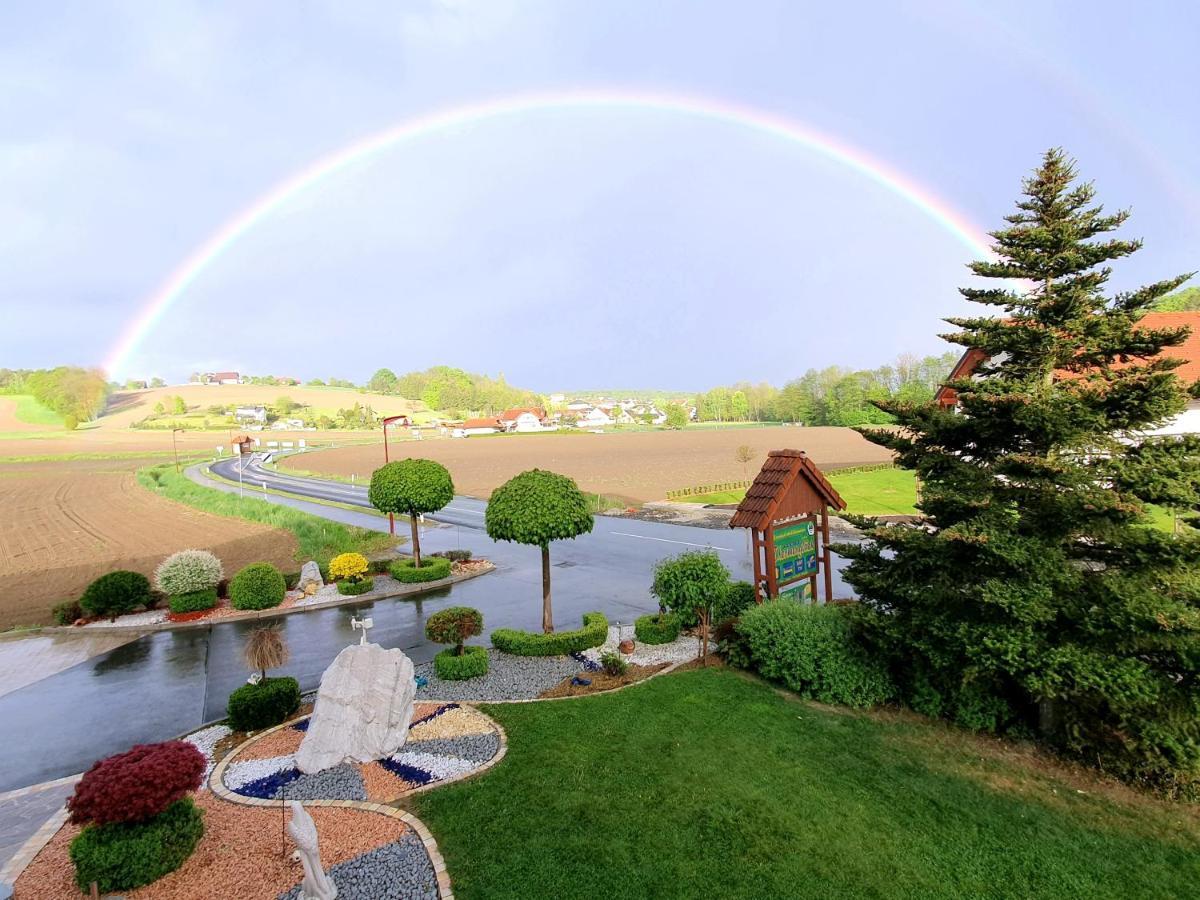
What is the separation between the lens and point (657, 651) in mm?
14148

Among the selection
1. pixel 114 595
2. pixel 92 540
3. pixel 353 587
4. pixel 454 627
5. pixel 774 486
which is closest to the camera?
pixel 454 627

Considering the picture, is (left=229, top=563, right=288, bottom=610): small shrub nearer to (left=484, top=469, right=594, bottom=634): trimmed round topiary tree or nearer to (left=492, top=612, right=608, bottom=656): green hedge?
(left=484, top=469, right=594, bottom=634): trimmed round topiary tree

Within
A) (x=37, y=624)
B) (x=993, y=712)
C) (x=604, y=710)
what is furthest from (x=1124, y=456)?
(x=37, y=624)

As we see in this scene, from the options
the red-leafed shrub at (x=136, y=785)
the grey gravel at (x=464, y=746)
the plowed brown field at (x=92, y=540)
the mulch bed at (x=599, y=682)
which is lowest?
the plowed brown field at (x=92, y=540)

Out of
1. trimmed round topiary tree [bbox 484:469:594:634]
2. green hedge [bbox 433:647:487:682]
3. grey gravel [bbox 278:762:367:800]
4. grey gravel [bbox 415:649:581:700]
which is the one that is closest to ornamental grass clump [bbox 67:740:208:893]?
grey gravel [bbox 278:762:367:800]

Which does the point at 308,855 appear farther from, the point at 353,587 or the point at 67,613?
the point at 67,613

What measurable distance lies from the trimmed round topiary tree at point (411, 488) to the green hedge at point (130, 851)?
1453cm

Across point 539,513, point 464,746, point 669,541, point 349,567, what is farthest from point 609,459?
point 464,746

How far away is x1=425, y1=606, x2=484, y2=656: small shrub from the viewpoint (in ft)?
44.1

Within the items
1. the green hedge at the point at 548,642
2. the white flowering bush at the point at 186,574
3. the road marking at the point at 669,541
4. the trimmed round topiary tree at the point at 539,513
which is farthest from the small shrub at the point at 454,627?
the road marking at the point at 669,541

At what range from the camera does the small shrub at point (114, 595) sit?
18094mm

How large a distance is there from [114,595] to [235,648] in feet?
17.9

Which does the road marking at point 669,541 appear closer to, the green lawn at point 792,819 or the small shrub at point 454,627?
the small shrub at point 454,627

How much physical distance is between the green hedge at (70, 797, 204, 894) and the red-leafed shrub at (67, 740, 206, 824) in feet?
0.57
